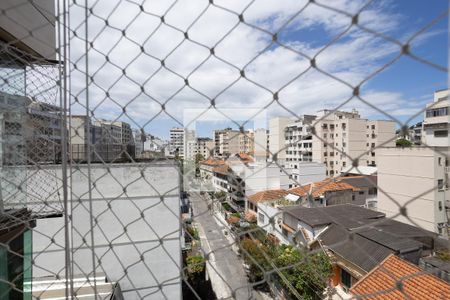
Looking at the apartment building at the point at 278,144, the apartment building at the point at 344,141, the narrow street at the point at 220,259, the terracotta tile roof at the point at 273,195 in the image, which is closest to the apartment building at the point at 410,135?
the apartment building at the point at 344,141

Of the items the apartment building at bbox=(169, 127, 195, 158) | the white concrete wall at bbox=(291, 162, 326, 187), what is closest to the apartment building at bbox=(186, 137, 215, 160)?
the apartment building at bbox=(169, 127, 195, 158)

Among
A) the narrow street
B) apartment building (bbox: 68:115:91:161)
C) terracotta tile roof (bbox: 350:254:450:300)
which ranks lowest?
the narrow street

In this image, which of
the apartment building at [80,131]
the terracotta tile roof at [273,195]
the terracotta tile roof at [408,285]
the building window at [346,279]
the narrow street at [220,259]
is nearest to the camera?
the apartment building at [80,131]

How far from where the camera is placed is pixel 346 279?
9.53ft

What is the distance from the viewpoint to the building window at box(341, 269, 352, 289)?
2844 millimetres

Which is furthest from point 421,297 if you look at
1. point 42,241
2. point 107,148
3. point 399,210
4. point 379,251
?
point 42,241

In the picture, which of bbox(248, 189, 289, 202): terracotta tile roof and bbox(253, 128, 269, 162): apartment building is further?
bbox(248, 189, 289, 202): terracotta tile roof

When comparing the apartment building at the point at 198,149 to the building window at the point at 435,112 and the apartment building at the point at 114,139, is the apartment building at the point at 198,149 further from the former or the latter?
the building window at the point at 435,112

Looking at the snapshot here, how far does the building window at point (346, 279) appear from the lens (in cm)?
284

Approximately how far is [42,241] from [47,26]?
2.11m

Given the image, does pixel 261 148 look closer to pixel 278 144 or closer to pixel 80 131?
pixel 278 144

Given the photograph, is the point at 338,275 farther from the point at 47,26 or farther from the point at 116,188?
the point at 47,26

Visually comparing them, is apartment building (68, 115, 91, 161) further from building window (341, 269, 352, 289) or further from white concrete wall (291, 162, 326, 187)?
white concrete wall (291, 162, 326, 187)

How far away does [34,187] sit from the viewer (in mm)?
1285
